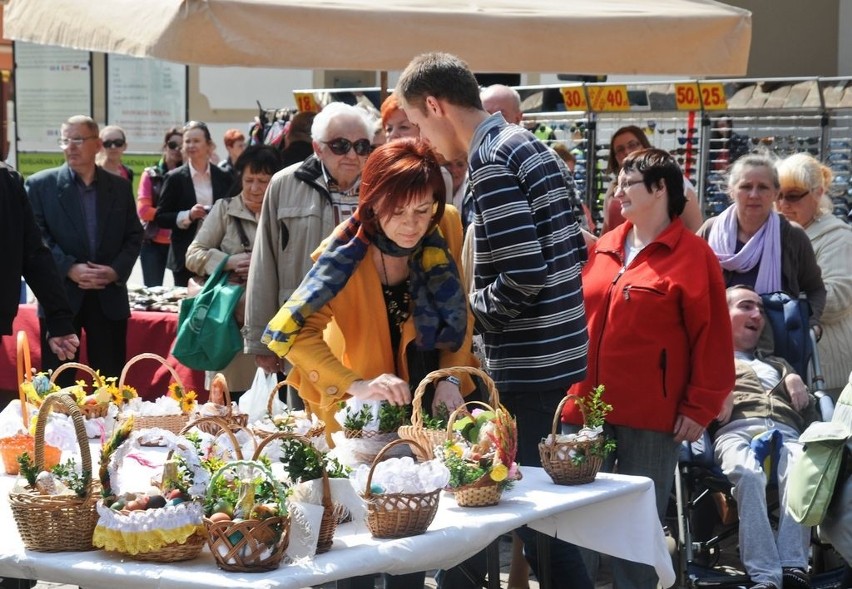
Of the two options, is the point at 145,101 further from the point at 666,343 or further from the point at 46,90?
the point at 666,343

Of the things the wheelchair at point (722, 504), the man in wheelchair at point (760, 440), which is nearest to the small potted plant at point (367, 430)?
the wheelchair at point (722, 504)

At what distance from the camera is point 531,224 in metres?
3.83

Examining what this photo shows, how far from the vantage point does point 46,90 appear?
14297 mm

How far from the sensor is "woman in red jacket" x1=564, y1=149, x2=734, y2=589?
14.9 feet

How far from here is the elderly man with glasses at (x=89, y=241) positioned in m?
7.09

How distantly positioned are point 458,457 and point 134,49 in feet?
9.45

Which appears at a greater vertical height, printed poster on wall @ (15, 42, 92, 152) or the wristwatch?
printed poster on wall @ (15, 42, 92, 152)

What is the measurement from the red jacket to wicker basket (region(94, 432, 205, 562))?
2.01 m

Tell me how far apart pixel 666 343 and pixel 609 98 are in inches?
211

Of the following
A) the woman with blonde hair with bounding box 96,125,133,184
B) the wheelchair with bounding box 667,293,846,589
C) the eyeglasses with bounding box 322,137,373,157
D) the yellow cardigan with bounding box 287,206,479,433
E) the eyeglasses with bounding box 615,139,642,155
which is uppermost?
the woman with blonde hair with bounding box 96,125,133,184

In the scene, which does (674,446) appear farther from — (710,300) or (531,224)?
(531,224)

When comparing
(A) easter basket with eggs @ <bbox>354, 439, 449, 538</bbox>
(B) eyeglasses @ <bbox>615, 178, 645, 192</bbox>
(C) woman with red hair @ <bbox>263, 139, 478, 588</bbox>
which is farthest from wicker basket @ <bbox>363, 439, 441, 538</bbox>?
(B) eyeglasses @ <bbox>615, 178, 645, 192</bbox>

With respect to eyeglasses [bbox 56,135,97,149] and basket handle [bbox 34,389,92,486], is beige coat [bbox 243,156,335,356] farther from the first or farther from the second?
eyeglasses [bbox 56,135,97,149]

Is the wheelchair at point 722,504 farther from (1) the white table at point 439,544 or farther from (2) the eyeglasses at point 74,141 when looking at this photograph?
(2) the eyeglasses at point 74,141
